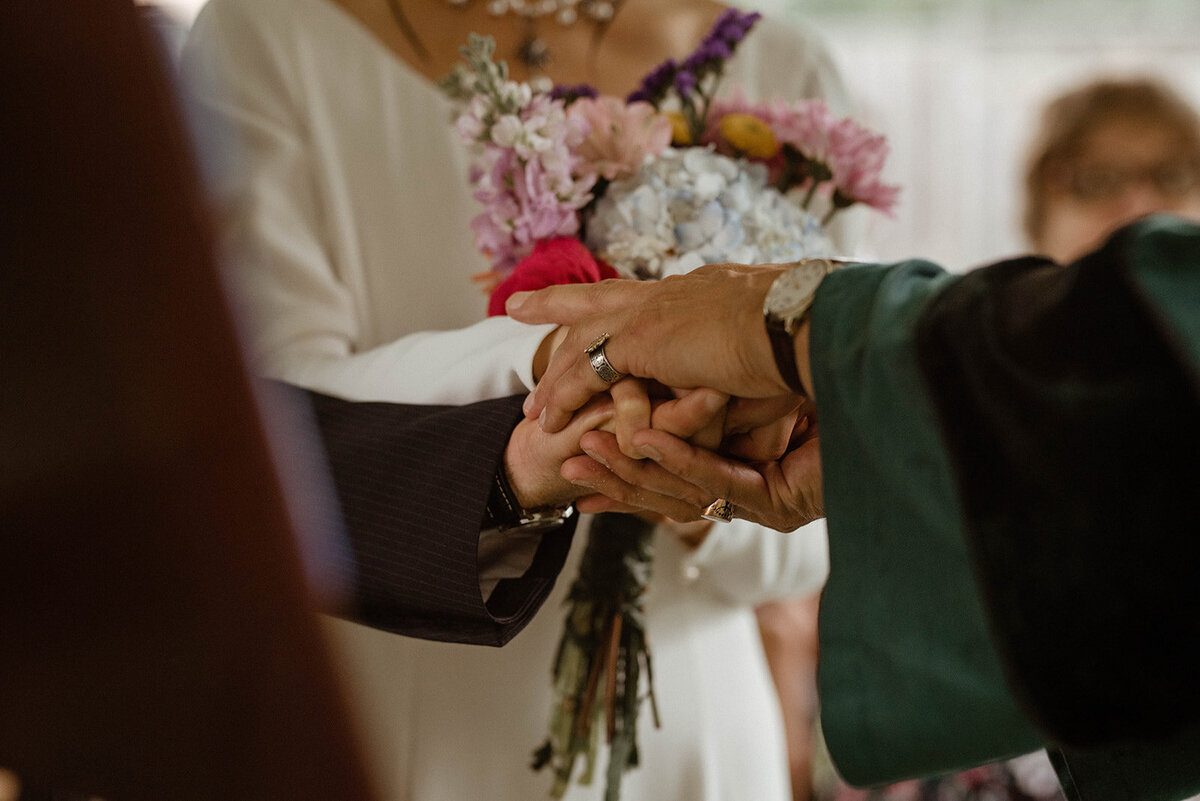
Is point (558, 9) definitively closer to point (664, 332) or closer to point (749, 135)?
point (749, 135)

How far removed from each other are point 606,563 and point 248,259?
43cm

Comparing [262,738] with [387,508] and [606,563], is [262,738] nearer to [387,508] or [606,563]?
[387,508]

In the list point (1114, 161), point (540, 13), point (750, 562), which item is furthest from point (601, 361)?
point (1114, 161)

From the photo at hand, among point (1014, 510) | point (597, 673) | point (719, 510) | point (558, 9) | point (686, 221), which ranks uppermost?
point (558, 9)

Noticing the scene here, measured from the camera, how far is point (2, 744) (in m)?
0.19

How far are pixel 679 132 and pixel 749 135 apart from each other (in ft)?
0.19

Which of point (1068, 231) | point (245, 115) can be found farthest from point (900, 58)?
point (245, 115)

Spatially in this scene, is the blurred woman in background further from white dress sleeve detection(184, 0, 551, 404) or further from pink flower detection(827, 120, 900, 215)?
white dress sleeve detection(184, 0, 551, 404)

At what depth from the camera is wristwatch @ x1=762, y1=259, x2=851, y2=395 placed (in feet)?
1.55

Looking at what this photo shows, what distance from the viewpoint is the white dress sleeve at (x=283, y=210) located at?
795 millimetres

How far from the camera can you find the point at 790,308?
1.56 ft

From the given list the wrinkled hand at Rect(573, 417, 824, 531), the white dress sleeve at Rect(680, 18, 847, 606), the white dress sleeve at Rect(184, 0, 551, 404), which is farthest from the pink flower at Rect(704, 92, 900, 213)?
the white dress sleeve at Rect(184, 0, 551, 404)

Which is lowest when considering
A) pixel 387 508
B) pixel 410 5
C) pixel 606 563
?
pixel 606 563

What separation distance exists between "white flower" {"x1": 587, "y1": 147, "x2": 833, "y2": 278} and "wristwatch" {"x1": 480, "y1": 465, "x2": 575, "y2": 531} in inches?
7.4
